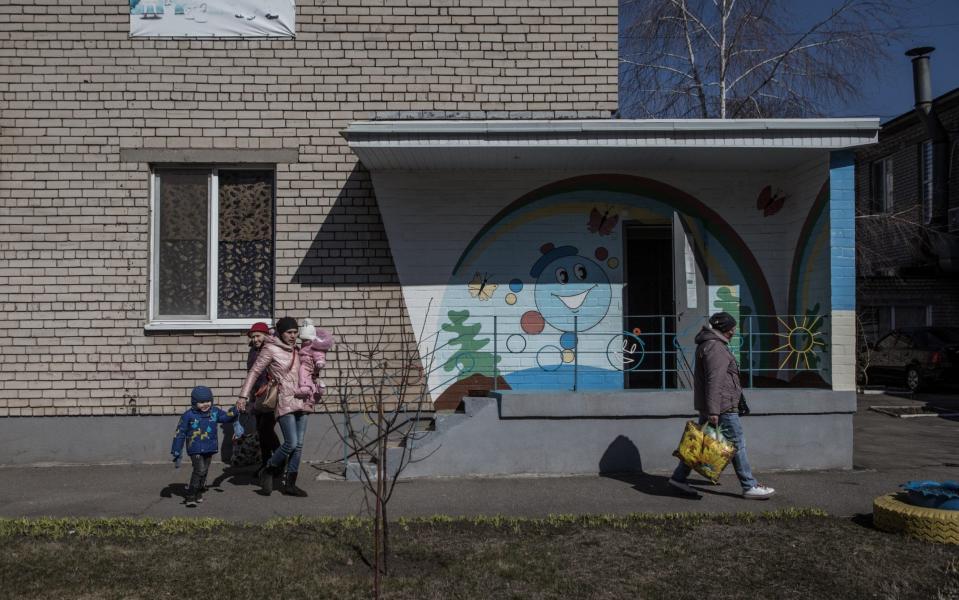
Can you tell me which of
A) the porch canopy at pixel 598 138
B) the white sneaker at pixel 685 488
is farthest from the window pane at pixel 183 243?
the white sneaker at pixel 685 488

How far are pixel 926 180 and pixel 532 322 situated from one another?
68.4ft

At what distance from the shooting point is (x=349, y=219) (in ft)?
31.2

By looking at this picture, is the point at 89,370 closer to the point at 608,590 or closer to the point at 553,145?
the point at 553,145

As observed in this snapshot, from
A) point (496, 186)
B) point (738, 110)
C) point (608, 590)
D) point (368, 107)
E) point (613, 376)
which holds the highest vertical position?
point (738, 110)

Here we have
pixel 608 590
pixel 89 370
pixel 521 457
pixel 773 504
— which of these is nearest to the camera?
pixel 608 590

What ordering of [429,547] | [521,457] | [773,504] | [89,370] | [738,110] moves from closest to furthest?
[429,547], [773,504], [521,457], [89,370], [738,110]

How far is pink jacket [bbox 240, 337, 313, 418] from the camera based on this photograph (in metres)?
7.67

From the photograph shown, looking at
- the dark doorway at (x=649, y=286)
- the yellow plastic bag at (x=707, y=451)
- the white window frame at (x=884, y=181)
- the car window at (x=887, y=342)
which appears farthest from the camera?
the white window frame at (x=884, y=181)

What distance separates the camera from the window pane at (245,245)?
31.4 ft

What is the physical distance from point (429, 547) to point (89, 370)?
5.38 m

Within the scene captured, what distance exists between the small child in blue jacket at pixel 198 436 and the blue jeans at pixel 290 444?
0.55 m

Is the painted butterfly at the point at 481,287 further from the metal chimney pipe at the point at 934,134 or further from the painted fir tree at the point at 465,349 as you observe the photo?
the metal chimney pipe at the point at 934,134

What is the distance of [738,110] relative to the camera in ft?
55.7

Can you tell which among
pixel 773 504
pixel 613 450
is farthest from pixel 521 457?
pixel 773 504
